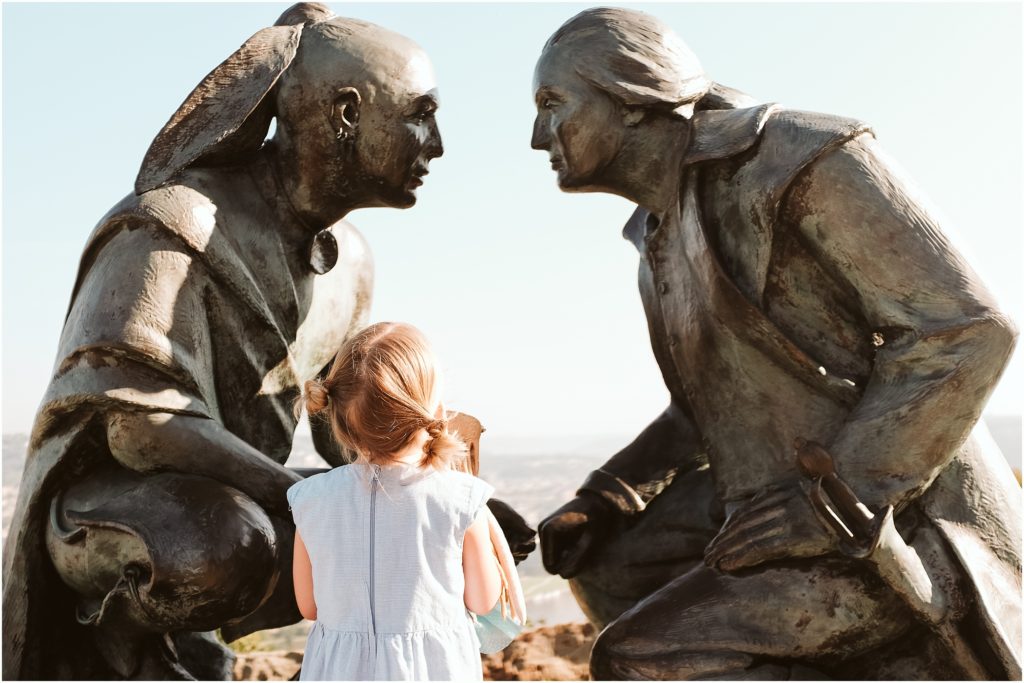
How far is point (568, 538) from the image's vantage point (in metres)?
4.51

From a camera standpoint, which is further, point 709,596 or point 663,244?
point 663,244

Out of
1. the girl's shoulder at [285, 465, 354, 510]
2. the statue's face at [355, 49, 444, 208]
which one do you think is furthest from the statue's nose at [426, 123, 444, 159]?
the girl's shoulder at [285, 465, 354, 510]

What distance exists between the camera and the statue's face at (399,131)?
439cm

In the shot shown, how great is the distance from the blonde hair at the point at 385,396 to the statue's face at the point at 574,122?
110 centimetres

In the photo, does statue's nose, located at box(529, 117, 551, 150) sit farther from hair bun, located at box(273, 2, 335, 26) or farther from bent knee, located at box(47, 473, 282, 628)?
bent knee, located at box(47, 473, 282, 628)

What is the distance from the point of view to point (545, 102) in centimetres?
424

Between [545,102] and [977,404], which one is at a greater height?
[545,102]

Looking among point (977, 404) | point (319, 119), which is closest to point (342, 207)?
point (319, 119)

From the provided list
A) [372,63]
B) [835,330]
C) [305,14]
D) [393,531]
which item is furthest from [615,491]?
[305,14]

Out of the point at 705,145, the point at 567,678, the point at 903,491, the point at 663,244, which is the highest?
the point at 705,145

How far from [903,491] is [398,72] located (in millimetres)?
1999

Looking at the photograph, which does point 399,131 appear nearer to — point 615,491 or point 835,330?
point 615,491

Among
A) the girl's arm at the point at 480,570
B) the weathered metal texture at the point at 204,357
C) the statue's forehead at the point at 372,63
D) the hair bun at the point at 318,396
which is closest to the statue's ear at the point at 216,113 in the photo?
the weathered metal texture at the point at 204,357

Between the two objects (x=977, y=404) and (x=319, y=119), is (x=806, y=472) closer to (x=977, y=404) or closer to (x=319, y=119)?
(x=977, y=404)
